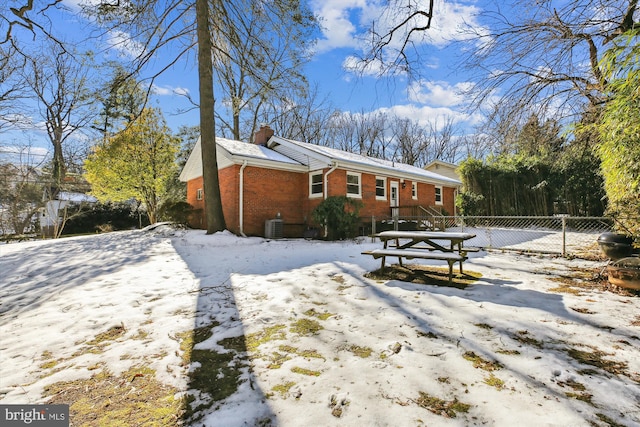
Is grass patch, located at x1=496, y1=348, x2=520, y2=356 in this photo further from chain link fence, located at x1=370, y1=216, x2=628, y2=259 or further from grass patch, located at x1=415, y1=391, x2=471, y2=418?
chain link fence, located at x1=370, y1=216, x2=628, y2=259

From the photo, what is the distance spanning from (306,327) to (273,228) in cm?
933

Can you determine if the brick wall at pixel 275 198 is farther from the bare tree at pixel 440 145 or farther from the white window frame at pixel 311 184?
the bare tree at pixel 440 145

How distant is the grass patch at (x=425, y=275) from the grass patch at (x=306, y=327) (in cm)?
220

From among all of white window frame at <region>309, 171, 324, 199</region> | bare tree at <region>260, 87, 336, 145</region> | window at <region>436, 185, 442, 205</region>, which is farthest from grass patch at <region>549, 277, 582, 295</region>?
bare tree at <region>260, 87, 336, 145</region>

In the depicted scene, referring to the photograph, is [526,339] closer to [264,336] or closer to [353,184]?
[264,336]

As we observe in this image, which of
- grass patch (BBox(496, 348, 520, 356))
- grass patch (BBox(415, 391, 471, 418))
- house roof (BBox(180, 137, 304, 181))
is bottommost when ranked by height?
grass patch (BBox(415, 391, 471, 418))

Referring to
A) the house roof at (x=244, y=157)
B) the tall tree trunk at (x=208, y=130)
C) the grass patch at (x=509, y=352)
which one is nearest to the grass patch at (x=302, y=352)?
the grass patch at (x=509, y=352)

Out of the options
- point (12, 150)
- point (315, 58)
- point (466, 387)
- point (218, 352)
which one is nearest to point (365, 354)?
point (466, 387)

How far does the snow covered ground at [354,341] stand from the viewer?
186 centimetres

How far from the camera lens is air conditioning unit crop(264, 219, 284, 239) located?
12273mm

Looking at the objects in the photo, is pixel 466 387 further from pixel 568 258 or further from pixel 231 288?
pixel 568 258

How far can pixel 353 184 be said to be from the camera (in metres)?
14.2

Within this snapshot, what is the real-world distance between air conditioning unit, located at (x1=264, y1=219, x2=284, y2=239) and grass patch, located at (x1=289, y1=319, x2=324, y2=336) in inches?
358

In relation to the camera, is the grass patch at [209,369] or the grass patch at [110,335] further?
the grass patch at [110,335]
